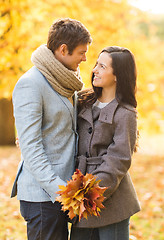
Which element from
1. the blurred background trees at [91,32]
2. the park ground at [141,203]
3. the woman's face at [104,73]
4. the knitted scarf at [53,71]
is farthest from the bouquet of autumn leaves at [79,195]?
the blurred background trees at [91,32]

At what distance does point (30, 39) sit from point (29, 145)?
4403mm

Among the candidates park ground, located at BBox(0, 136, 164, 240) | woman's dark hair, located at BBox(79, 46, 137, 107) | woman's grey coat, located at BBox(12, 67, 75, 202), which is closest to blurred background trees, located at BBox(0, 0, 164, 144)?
park ground, located at BBox(0, 136, 164, 240)

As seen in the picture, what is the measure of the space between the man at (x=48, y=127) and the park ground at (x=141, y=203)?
7.01 feet

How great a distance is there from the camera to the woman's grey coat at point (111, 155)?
226 cm

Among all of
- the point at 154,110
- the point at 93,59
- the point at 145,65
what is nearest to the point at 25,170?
the point at 93,59

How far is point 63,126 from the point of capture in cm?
231

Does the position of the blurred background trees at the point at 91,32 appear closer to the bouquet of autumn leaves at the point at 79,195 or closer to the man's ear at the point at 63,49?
the man's ear at the point at 63,49

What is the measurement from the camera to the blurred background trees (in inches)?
230

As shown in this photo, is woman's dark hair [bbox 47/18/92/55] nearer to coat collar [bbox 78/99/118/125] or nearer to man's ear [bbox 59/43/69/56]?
man's ear [bbox 59/43/69/56]

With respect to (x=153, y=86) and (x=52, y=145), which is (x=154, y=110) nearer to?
(x=153, y=86)

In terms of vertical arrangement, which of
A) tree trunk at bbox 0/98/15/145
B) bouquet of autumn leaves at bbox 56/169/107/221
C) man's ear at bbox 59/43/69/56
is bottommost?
tree trunk at bbox 0/98/15/145

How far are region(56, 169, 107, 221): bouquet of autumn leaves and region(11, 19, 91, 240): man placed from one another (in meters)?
0.20

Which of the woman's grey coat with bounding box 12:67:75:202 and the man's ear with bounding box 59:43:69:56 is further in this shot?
the man's ear with bounding box 59:43:69:56

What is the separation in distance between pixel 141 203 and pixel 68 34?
405 cm
